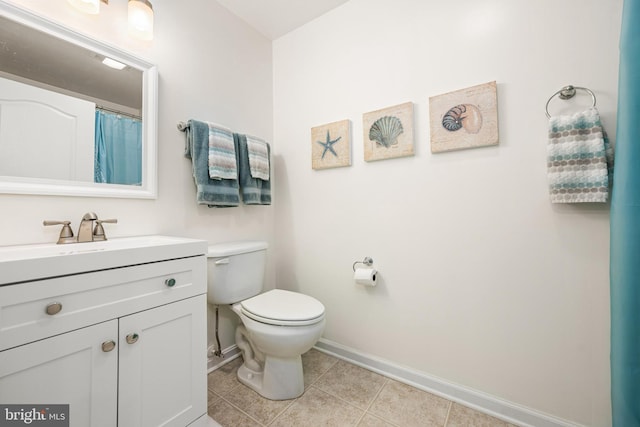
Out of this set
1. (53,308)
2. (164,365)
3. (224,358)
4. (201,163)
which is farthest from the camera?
(224,358)

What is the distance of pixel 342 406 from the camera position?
127 centimetres

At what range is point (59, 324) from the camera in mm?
724

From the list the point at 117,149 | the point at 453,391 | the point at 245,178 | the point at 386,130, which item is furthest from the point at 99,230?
the point at 453,391

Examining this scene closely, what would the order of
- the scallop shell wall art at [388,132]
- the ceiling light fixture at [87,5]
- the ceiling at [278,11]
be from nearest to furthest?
the ceiling light fixture at [87,5], the scallop shell wall art at [388,132], the ceiling at [278,11]

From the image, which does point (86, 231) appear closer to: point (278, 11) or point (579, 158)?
point (278, 11)

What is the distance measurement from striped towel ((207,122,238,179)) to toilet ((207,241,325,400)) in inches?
16.9

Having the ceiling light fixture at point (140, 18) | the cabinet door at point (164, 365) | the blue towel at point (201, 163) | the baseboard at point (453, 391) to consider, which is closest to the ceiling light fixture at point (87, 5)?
the ceiling light fixture at point (140, 18)

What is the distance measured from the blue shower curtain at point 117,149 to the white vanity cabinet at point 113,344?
584 mm

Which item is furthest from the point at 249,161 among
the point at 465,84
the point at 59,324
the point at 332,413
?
the point at 332,413

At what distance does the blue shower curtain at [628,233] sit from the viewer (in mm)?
782

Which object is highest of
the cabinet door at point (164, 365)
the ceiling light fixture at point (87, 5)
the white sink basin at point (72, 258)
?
the ceiling light fixture at point (87, 5)

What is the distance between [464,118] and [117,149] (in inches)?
66.1

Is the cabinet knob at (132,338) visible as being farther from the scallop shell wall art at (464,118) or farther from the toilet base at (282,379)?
the scallop shell wall art at (464,118)

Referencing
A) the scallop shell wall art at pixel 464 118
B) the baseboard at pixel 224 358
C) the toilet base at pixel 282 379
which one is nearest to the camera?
the scallop shell wall art at pixel 464 118
